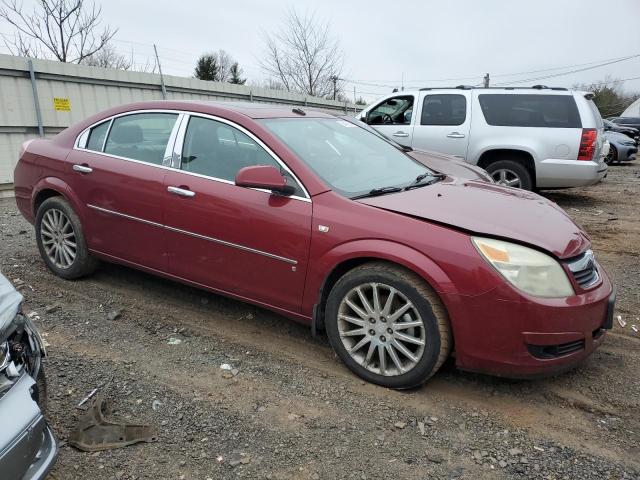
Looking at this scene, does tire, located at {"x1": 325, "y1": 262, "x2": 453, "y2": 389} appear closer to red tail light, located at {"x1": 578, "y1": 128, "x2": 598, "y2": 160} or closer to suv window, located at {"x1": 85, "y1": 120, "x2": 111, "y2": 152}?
suv window, located at {"x1": 85, "y1": 120, "x2": 111, "y2": 152}

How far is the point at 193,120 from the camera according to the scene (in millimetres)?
3760

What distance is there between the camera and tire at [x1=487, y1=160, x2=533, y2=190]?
8016mm

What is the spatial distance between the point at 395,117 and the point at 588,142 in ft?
10.3

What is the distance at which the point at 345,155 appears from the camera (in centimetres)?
369

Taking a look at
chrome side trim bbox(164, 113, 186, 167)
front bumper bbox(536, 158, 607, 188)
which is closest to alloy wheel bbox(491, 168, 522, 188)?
front bumper bbox(536, 158, 607, 188)

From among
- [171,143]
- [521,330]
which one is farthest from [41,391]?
[521,330]

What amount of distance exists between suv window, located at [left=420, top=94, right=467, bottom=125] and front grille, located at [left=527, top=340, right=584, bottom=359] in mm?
6208

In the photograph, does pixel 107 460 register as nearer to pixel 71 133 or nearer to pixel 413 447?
pixel 413 447

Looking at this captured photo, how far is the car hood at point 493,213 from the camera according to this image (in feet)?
9.18

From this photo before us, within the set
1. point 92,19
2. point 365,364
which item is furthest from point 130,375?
point 92,19

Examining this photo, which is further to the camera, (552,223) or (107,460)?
(552,223)

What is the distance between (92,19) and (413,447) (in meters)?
23.8

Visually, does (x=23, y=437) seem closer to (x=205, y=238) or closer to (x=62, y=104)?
(x=205, y=238)

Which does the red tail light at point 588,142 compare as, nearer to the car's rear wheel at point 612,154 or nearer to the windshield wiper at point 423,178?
the windshield wiper at point 423,178
